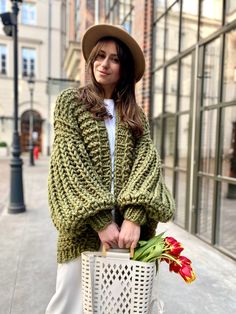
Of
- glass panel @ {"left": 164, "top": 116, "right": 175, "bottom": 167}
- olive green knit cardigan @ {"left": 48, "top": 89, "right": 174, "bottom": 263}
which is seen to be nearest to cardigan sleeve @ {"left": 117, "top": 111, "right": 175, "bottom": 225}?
olive green knit cardigan @ {"left": 48, "top": 89, "right": 174, "bottom": 263}

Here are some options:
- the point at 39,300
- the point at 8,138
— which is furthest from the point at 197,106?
the point at 8,138

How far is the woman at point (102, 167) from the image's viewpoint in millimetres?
1380

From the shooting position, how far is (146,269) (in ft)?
4.33

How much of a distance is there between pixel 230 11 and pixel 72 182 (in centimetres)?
333

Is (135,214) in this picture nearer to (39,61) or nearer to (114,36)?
(114,36)

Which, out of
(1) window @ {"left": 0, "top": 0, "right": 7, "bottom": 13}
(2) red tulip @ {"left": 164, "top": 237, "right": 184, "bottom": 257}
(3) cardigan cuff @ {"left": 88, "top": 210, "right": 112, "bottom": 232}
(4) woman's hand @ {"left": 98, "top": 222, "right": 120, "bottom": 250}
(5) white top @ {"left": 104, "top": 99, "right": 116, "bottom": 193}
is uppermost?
(1) window @ {"left": 0, "top": 0, "right": 7, "bottom": 13}

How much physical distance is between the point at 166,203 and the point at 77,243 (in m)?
0.48

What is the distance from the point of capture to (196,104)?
429 centimetres

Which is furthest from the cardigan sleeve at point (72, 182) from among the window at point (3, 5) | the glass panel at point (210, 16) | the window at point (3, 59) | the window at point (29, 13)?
the window at point (29, 13)

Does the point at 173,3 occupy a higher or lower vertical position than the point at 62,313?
higher

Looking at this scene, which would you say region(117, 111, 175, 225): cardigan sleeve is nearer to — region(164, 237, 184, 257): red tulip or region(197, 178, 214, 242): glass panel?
region(164, 237, 184, 257): red tulip

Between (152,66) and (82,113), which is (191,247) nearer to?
(82,113)

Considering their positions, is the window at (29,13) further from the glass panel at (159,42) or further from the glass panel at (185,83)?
the glass panel at (185,83)

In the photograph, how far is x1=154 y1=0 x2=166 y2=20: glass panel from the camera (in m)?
5.45
